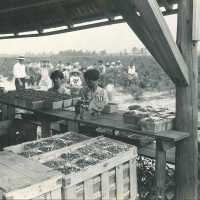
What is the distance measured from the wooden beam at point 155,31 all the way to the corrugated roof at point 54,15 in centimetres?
139

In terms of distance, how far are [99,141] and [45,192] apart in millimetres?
1249

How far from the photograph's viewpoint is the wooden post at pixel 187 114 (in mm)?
4148

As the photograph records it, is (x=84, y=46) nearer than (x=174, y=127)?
No

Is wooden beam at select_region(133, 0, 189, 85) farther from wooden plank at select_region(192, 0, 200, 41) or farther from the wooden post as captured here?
wooden plank at select_region(192, 0, 200, 41)

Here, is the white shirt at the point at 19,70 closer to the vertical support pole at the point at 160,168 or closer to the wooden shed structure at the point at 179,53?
the wooden shed structure at the point at 179,53

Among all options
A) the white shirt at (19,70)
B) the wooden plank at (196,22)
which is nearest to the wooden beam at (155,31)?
the wooden plank at (196,22)

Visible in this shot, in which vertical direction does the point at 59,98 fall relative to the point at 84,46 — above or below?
below

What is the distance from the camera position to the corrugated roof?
6035mm

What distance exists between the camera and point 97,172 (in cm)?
324

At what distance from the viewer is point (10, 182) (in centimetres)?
276

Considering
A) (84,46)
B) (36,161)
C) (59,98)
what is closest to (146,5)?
(36,161)

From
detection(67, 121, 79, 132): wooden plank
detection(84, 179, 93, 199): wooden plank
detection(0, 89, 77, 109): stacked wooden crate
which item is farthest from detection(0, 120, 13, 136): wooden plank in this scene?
detection(84, 179, 93, 199): wooden plank

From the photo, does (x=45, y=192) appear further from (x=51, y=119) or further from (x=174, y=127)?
(x=51, y=119)

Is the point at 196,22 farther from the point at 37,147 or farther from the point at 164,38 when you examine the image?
the point at 37,147
